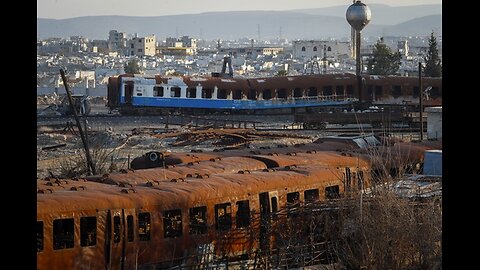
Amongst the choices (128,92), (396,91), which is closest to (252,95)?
(128,92)

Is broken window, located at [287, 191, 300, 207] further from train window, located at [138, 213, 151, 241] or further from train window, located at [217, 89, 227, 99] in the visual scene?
train window, located at [217, 89, 227, 99]

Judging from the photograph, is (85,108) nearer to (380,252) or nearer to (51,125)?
(51,125)

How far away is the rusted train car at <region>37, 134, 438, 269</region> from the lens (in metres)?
11.7

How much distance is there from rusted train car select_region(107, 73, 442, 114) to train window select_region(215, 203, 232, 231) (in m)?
30.2

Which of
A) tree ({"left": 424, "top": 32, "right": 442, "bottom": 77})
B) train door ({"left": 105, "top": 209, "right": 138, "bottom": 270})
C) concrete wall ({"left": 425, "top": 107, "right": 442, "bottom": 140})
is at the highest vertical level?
tree ({"left": 424, "top": 32, "right": 442, "bottom": 77})

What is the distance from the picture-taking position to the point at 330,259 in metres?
13.5

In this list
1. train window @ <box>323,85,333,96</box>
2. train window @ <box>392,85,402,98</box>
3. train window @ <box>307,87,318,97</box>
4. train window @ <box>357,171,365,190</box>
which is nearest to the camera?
train window @ <box>357,171,365,190</box>

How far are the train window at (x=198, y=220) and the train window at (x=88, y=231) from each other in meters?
1.90

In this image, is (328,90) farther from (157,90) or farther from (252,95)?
(157,90)

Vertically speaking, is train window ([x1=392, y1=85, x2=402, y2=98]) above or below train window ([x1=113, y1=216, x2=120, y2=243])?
above

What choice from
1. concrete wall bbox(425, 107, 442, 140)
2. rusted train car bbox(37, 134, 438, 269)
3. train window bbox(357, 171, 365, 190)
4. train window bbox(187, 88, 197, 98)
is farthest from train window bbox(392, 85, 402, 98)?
rusted train car bbox(37, 134, 438, 269)

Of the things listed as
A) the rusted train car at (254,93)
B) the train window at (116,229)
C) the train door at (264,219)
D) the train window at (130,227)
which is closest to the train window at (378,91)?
the rusted train car at (254,93)

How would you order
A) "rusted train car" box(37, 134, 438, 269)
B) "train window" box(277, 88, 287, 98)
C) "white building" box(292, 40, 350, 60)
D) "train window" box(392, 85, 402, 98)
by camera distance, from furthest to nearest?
"white building" box(292, 40, 350, 60)
"train window" box(392, 85, 402, 98)
"train window" box(277, 88, 287, 98)
"rusted train car" box(37, 134, 438, 269)
